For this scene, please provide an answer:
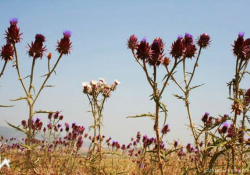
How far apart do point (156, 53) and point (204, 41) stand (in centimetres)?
251

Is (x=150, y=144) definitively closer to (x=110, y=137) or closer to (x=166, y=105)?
(x=110, y=137)

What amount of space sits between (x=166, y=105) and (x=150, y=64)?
879 mm

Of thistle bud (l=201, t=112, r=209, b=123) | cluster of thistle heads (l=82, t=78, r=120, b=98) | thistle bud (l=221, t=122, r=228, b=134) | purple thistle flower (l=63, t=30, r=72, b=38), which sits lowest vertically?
thistle bud (l=221, t=122, r=228, b=134)

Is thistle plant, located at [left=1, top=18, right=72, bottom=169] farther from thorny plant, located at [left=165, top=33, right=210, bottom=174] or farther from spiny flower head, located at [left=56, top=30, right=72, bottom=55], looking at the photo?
thorny plant, located at [left=165, top=33, right=210, bottom=174]

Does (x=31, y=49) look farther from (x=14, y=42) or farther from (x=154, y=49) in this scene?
(x=154, y=49)

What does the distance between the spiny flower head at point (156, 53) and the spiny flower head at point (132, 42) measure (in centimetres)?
36

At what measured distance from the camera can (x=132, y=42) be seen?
4.45 metres

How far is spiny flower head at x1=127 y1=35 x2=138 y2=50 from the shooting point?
436 centimetres

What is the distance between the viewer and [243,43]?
4.92m

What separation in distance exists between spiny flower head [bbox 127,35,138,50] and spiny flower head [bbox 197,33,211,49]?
2247 mm

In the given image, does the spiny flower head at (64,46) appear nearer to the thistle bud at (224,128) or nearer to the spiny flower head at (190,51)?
the spiny flower head at (190,51)

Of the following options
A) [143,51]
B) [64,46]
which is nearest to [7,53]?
[64,46]

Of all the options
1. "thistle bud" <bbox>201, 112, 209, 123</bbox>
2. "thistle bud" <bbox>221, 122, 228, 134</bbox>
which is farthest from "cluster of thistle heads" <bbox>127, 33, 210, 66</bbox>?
"thistle bud" <bbox>221, 122, 228, 134</bbox>

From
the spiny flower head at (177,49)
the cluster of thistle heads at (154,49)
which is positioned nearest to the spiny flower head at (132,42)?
the cluster of thistle heads at (154,49)
